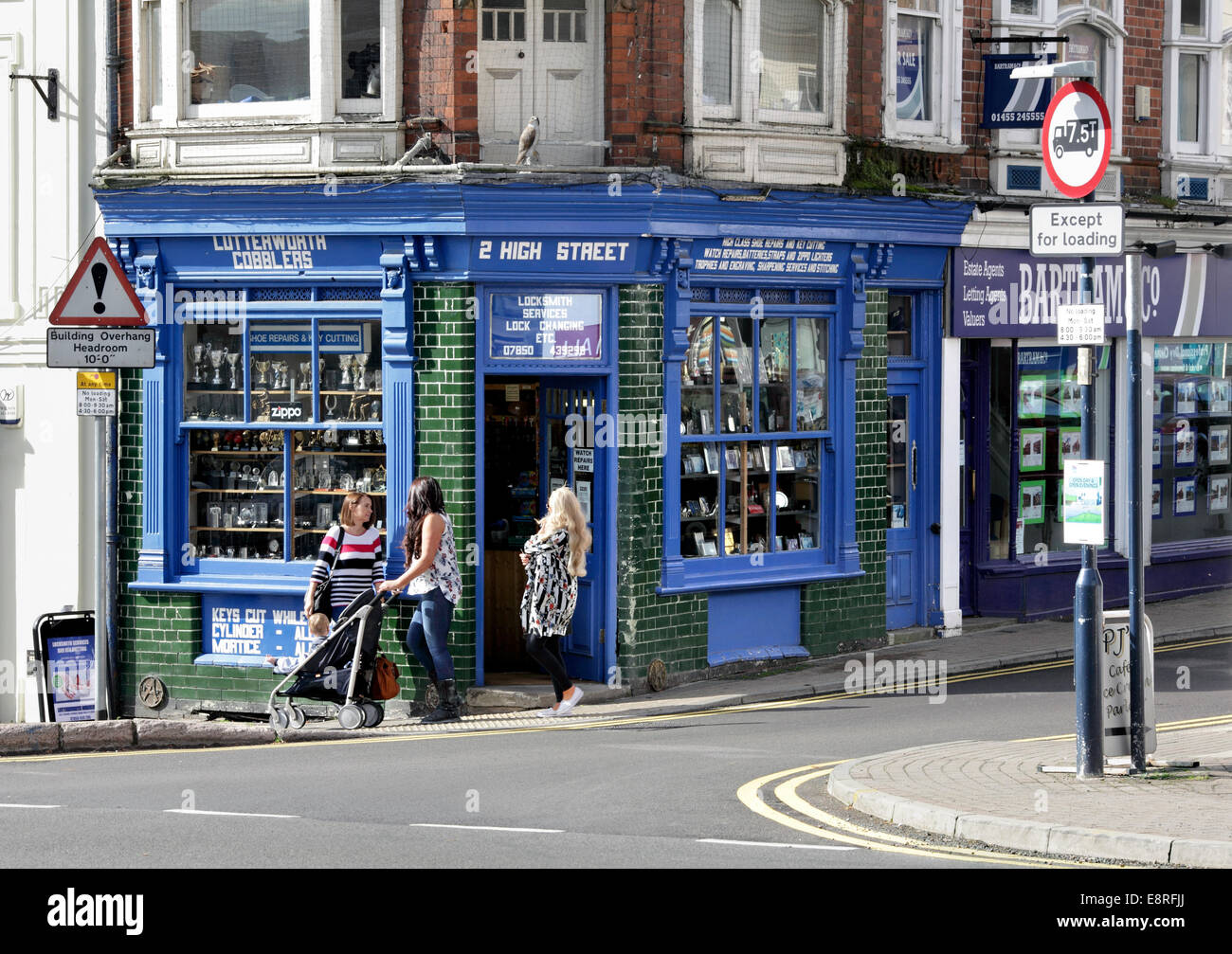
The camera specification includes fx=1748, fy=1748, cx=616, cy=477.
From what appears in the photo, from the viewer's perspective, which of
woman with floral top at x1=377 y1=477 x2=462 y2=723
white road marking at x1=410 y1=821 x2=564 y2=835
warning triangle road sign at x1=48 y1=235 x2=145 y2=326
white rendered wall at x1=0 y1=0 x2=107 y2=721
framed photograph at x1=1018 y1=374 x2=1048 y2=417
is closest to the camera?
white road marking at x1=410 y1=821 x2=564 y2=835

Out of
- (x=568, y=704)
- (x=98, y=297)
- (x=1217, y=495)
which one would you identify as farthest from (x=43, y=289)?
(x=1217, y=495)

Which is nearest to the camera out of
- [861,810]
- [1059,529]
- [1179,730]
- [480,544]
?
[861,810]

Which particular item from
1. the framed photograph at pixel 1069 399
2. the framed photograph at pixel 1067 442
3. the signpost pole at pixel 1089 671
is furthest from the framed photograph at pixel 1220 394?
the signpost pole at pixel 1089 671

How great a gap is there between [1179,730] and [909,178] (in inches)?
267

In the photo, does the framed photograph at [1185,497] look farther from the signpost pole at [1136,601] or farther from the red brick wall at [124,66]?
the red brick wall at [124,66]

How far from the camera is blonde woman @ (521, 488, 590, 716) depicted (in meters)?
14.0

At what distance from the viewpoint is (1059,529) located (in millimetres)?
19828

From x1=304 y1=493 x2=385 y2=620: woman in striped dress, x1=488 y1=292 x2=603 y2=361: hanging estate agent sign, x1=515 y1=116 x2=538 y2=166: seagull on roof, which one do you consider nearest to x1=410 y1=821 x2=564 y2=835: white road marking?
x1=304 y1=493 x2=385 y2=620: woman in striped dress

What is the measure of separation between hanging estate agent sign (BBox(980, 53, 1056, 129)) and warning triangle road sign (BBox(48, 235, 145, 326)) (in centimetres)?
902

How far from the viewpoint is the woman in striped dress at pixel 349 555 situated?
14398 mm

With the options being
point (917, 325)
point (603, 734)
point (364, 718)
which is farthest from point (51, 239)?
point (917, 325)

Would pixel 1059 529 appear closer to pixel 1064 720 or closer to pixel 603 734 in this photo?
pixel 1064 720

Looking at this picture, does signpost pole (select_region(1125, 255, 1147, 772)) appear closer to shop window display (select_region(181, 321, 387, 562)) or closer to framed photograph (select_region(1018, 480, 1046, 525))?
shop window display (select_region(181, 321, 387, 562))

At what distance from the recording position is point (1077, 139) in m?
11.1
